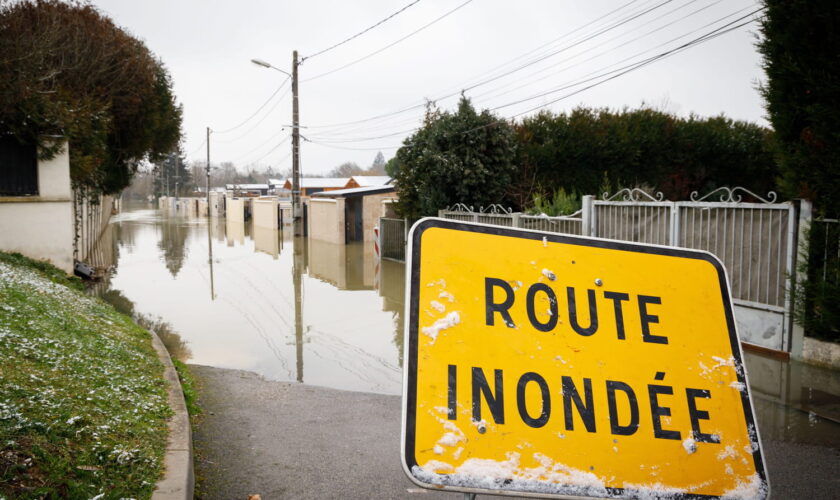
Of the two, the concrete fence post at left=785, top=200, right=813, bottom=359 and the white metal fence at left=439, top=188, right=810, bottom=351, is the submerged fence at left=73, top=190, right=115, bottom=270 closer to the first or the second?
the white metal fence at left=439, top=188, right=810, bottom=351

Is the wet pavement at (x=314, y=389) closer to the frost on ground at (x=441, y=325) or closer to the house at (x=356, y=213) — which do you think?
the frost on ground at (x=441, y=325)

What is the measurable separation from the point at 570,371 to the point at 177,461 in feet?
9.30

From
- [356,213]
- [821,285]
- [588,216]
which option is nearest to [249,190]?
[356,213]

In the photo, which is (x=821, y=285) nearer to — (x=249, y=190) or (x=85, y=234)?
(x=85, y=234)

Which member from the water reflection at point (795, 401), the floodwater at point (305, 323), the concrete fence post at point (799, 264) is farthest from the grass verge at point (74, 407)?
the concrete fence post at point (799, 264)

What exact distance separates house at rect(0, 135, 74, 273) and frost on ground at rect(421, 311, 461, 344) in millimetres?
13474

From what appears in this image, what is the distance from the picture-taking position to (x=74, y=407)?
4102mm

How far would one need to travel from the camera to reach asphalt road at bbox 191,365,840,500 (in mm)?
3975

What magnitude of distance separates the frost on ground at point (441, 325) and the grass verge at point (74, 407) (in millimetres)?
2273

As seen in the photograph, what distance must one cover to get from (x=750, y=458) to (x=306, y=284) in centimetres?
1391

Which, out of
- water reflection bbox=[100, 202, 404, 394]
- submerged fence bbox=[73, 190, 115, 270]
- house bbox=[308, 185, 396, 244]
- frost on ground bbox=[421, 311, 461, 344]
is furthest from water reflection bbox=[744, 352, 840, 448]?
house bbox=[308, 185, 396, 244]

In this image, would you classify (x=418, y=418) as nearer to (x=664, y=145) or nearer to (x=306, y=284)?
(x=306, y=284)

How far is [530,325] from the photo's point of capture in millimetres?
1864

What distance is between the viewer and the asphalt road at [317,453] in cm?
397
